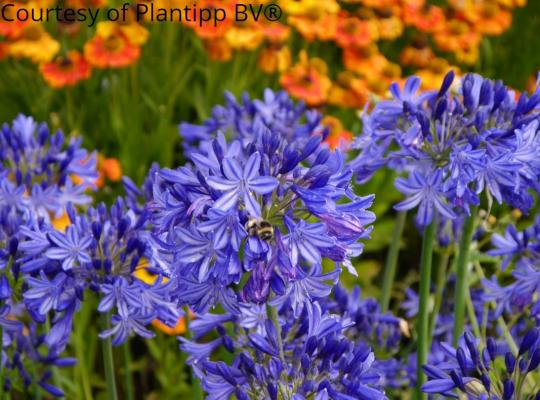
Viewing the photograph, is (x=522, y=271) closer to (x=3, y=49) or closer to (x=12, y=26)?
(x=12, y=26)

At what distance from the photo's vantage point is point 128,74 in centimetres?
471

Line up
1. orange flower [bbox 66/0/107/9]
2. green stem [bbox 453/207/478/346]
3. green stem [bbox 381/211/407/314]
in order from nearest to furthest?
green stem [bbox 453/207/478/346]
green stem [bbox 381/211/407/314]
orange flower [bbox 66/0/107/9]

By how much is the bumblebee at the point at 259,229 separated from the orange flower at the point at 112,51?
2.60 m

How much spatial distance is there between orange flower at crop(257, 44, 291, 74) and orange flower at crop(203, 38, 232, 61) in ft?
0.71

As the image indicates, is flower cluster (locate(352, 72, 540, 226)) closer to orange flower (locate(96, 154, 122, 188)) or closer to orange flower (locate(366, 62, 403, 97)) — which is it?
orange flower (locate(96, 154, 122, 188))

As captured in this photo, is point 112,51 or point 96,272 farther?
point 112,51

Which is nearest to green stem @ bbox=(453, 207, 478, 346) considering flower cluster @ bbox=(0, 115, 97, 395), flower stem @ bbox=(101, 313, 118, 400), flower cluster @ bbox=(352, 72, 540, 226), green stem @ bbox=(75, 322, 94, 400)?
flower cluster @ bbox=(352, 72, 540, 226)

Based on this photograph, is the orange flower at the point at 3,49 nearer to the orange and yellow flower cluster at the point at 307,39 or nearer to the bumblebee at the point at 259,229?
the orange and yellow flower cluster at the point at 307,39

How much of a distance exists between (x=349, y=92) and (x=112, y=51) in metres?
1.22

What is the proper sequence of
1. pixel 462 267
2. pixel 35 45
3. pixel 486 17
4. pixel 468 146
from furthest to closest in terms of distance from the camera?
pixel 486 17
pixel 35 45
pixel 462 267
pixel 468 146

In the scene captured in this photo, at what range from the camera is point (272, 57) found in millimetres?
4520

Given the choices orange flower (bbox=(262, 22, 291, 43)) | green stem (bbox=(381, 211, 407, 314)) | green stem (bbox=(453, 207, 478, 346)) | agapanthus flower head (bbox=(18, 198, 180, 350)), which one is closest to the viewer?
agapanthus flower head (bbox=(18, 198, 180, 350))

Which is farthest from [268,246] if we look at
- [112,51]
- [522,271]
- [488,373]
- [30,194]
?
[112,51]

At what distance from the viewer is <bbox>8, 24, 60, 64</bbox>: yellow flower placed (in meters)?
4.21
